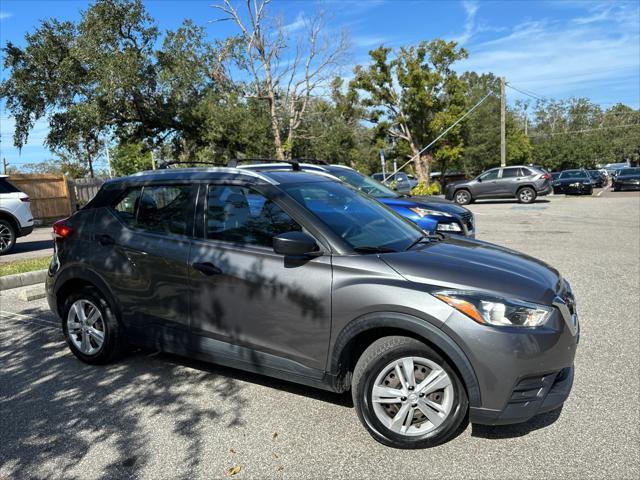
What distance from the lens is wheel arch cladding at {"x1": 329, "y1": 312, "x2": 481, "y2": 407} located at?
2.94 m

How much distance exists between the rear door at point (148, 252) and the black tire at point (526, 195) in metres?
21.6

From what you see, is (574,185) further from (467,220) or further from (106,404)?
(106,404)

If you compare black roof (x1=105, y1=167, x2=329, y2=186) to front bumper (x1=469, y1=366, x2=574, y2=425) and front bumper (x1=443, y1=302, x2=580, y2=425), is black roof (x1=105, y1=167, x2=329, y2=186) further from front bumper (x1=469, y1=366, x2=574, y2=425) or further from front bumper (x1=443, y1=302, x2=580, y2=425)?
front bumper (x1=469, y1=366, x2=574, y2=425)

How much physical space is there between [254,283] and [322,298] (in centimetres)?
53

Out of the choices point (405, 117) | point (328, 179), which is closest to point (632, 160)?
point (405, 117)

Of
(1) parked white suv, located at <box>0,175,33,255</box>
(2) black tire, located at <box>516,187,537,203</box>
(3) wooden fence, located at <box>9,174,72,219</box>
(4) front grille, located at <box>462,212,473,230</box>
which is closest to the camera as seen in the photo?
(4) front grille, located at <box>462,212,473,230</box>

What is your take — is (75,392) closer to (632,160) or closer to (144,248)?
(144,248)

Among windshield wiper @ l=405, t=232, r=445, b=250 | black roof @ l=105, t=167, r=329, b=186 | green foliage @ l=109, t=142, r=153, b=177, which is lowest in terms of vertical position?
windshield wiper @ l=405, t=232, r=445, b=250

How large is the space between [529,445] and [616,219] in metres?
14.6

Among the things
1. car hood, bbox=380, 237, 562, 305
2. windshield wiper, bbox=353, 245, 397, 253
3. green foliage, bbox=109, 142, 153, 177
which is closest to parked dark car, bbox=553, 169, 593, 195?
car hood, bbox=380, 237, 562, 305

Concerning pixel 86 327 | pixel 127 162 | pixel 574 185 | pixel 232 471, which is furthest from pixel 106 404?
pixel 127 162

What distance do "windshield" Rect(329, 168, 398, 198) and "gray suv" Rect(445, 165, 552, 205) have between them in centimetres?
1543

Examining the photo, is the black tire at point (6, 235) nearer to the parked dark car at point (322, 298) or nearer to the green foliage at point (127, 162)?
the parked dark car at point (322, 298)

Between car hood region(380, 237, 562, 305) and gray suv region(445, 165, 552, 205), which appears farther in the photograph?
gray suv region(445, 165, 552, 205)
